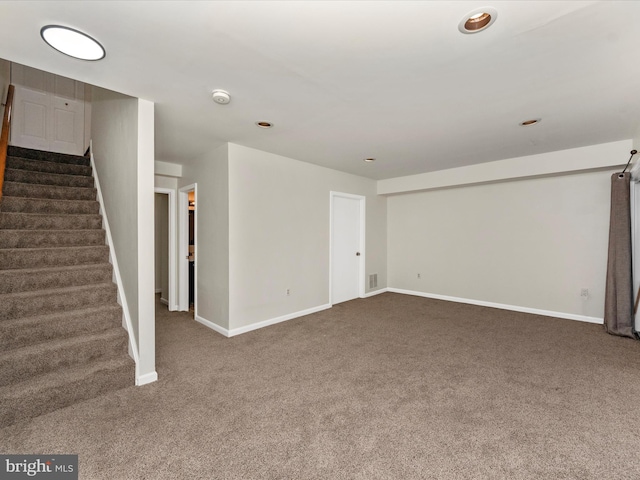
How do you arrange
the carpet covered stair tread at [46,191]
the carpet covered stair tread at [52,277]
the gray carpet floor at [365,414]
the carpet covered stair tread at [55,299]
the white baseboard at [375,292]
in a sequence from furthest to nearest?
the white baseboard at [375,292]
the carpet covered stair tread at [46,191]
the carpet covered stair tread at [52,277]
the carpet covered stair tread at [55,299]
the gray carpet floor at [365,414]

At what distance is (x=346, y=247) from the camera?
5594 millimetres

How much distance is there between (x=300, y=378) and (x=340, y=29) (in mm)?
2626

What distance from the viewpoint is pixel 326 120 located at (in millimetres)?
2947

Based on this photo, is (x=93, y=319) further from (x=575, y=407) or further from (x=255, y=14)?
(x=575, y=407)

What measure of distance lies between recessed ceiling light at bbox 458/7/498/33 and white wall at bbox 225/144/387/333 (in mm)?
2854

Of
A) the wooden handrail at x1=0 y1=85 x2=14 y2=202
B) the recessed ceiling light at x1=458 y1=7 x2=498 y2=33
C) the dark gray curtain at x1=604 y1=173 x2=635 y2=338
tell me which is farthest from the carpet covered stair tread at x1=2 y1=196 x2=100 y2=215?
the dark gray curtain at x1=604 y1=173 x2=635 y2=338

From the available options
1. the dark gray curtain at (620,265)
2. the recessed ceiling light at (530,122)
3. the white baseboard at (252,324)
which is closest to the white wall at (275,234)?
the white baseboard at (252,324)

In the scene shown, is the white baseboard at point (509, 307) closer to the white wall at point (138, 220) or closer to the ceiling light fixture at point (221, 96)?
the white wall at point (138, 220)

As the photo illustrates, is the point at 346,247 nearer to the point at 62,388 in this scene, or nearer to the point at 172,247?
the point at 172,247

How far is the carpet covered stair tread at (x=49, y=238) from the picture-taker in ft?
9.24

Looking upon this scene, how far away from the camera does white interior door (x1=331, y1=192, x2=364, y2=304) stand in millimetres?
5328

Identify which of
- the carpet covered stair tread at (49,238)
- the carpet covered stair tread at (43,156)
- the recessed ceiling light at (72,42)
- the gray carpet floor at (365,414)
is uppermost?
the recessed ceiling light at (72,42)

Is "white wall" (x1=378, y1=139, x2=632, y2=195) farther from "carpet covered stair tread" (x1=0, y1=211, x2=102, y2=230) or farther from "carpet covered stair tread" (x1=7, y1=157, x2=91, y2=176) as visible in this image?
"carpet covered stair tread" (x1=7, y1=157, x2=91, y2=176)

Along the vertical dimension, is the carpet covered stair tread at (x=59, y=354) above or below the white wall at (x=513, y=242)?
below
